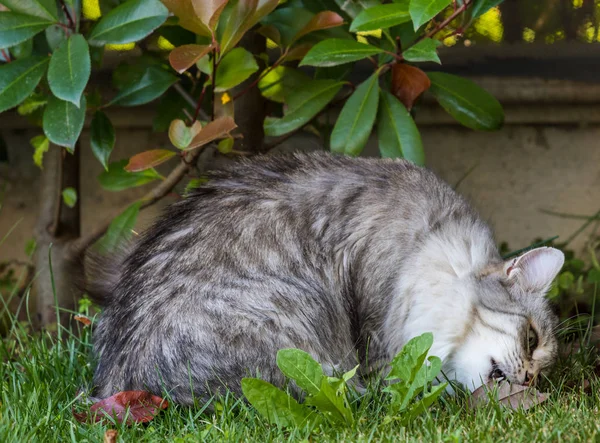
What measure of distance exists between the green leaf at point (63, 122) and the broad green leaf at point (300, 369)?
108 centimetres

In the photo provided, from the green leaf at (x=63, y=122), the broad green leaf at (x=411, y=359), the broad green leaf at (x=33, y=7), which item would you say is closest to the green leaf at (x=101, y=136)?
the green leaf at (x=63, y=122)

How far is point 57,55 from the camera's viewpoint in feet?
9.55

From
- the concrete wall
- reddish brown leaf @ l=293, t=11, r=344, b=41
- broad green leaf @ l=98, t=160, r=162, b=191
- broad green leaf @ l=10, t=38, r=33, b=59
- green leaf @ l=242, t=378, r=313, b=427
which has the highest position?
reddish brown leaf @ l=293, t=11, r=344, b=41

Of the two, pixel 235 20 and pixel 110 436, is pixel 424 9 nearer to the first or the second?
pixel 235 20

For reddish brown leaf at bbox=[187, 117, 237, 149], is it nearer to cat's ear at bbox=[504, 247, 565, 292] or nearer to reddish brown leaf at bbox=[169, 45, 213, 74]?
reddish brown leaf at bbox=[169, 45, 213, 74]

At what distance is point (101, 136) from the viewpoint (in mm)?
3533

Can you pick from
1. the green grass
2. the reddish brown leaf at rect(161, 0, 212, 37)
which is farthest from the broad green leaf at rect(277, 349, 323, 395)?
the reddish brown leaf at rect(161, 0, 212, 37)

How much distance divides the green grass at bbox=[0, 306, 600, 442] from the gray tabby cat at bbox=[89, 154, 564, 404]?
A: 0.40 ft

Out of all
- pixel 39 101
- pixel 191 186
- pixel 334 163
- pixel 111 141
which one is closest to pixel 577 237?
pixel 334 163

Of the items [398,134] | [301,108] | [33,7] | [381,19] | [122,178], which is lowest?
[122,178]

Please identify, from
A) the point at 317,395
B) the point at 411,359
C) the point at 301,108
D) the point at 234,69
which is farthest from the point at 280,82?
the point at 317,395

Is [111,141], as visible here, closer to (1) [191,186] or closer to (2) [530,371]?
(1) [191,186]

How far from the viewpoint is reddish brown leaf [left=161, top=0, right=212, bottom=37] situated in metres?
2.86

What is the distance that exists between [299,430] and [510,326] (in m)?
0.91
